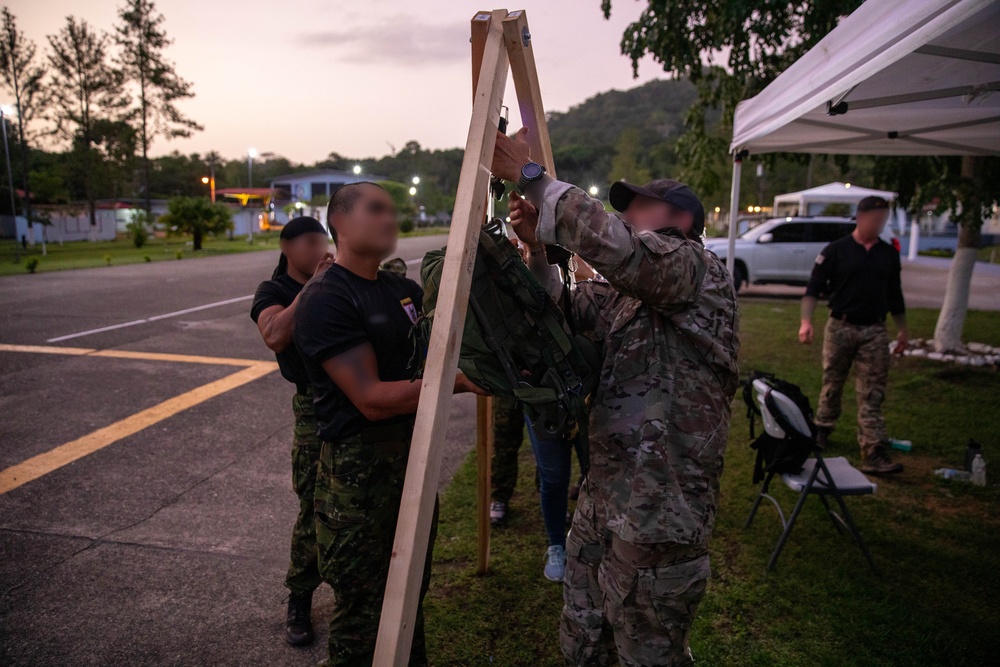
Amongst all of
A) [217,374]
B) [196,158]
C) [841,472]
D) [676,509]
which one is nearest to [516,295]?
[676,509]

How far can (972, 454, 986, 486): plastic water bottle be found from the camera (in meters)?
4.57

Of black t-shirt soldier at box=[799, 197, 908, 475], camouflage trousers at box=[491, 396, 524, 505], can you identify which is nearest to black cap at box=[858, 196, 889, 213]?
black t-shirt soldier at box=[799, 197, 908, 475]

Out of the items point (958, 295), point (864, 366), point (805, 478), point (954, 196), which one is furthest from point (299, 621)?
point (958, 295)

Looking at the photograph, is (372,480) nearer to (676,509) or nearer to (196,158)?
(676,509)

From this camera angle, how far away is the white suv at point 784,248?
48.9ft

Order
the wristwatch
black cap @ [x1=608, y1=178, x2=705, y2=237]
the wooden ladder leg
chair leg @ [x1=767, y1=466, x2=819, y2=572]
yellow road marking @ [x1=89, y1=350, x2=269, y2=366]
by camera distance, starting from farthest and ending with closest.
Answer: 1. yellow road marking @ [x1=89, y1=350, x2=269, y2=366]
2. chair leg @ [x1=767, y1=466, x2=819, y2=572]
3. black cap @ [x1=608, y1=178, x2=705, y2=237]
4. the wristwatch
5. the wooden ladder leg

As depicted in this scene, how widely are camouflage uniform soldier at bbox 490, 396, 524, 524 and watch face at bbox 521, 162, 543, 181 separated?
7.57 ft

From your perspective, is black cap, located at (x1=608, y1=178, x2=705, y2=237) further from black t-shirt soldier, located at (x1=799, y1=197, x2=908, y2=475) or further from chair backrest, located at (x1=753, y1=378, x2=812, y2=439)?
black t-shirt soldier, located at (x1=799, y1=197, x2=908, y2=475)

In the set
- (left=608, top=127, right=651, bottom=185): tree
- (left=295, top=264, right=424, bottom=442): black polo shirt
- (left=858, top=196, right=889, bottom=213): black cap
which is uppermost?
(left=608, top=127, right=651, bottom=185): tree

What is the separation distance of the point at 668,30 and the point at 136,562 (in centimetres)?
827

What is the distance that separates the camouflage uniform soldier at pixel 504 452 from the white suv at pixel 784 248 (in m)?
12.4

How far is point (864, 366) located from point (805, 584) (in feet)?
7.51

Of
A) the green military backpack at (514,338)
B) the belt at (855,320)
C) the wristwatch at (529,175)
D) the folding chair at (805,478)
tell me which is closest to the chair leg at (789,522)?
the folding chair at (805,478)

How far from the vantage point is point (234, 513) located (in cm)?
407
